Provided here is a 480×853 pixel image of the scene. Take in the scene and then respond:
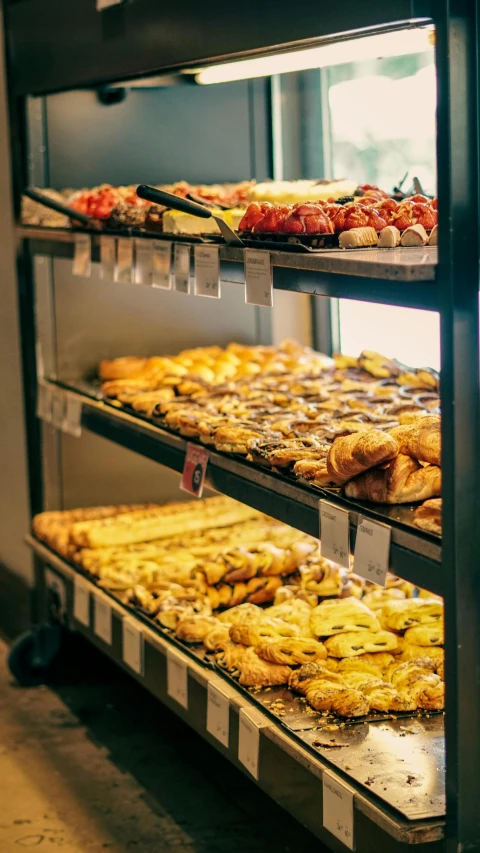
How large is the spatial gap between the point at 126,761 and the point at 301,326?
1.75 metres

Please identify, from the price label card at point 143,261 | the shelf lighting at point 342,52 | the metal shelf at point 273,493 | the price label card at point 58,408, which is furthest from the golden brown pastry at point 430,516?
the price label card at point 58,408

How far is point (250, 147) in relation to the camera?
13.6 feet

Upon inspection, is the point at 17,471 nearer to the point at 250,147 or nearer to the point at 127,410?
the point at 127,410

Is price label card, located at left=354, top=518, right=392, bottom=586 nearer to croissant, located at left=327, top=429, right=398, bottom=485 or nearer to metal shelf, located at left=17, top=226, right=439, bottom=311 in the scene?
croissant, located at left=327, top=429, right=398, bottom=485

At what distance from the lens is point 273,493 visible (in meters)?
2.45

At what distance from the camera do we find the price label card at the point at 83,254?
3357 mm

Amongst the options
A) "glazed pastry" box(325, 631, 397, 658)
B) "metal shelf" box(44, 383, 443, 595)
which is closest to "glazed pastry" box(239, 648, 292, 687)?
"glazed pastry" box(325, 631, 397, 658)

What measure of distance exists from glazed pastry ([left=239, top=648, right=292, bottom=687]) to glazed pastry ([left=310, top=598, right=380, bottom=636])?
15 cm

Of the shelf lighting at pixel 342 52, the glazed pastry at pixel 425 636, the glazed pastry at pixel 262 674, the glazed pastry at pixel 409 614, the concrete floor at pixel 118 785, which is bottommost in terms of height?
the concrete floor at pixel 118 785

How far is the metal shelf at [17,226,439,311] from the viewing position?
1.86m

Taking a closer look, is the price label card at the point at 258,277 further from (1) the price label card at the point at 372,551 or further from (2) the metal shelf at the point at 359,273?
(1) the price label card at the point at 372,551

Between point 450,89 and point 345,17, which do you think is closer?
point 450,89

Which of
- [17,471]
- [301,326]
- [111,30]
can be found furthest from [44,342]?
[111,30]

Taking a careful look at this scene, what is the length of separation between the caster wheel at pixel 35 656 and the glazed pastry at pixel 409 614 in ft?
5.51
